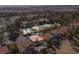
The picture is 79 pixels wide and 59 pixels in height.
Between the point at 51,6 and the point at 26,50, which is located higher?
the point at 51,6

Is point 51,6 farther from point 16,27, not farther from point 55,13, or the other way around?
point 16,27
